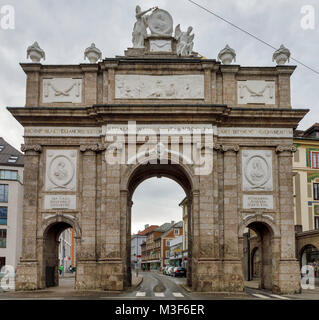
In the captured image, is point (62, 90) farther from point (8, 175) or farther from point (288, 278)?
point (8, 175)

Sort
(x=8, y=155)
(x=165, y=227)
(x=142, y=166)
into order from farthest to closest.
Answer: (x=165, y=227), (x=8, y=155), (x=142, y=166)

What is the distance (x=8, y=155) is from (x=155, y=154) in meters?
37.2

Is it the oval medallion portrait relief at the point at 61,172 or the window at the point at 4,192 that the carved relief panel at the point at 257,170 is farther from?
the window at the point at 4,192

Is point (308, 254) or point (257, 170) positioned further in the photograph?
point (308, 254)

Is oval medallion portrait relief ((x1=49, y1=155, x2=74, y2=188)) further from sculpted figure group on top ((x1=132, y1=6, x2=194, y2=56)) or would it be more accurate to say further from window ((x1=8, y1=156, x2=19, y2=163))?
window ((x1=8, y1=156, x2=19, y2=163))

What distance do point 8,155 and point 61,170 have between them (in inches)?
1356

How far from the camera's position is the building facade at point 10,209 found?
56031 millimetres

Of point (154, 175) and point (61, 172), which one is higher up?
point (154, 175)

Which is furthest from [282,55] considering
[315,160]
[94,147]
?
[315,160]

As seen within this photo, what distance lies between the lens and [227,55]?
96.2ft

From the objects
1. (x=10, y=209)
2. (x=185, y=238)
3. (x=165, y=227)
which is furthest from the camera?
(x=165, y=227)

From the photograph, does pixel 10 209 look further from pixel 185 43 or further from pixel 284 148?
pixel 284 148

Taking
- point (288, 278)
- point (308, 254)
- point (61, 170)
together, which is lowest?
point (288, 278)
